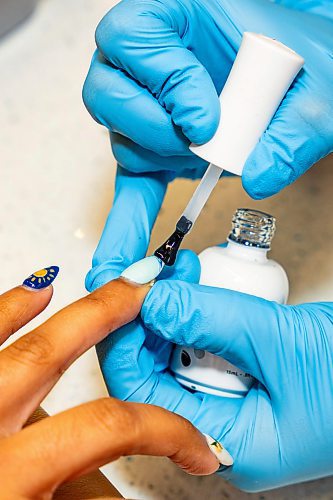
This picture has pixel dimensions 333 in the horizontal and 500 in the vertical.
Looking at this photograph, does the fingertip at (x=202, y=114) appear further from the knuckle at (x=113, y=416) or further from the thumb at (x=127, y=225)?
the knuckle at (x=113, y=416)

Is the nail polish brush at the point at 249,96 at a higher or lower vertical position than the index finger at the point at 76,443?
higher

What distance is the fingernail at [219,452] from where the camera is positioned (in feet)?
2.24

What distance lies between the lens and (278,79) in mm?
655

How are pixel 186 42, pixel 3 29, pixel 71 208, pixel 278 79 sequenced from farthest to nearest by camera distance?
1. pixel 3 29
2. pixel 71 208
3. pixel 186 42
4. pixel 278 79

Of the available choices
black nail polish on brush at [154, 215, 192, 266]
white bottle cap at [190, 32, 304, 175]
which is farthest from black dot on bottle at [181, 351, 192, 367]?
white bottle cap at [190, 32, 304, 175]

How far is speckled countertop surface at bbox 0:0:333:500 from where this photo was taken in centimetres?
88

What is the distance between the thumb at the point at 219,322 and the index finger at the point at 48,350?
5 centimetres

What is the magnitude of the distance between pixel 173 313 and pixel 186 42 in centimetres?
32

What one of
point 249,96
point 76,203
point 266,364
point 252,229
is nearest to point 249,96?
point 249,96

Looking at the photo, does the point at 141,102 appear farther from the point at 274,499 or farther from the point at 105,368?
the point at 274,499

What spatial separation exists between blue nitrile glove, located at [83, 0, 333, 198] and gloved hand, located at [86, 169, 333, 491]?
0.13 metres

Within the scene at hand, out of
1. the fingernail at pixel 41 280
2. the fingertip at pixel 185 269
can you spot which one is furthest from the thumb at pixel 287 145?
the fingernail at pixel 41 280

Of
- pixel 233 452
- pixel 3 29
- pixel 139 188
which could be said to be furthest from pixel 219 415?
pixel 3 29

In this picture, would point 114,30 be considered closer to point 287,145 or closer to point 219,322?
point 287,145
